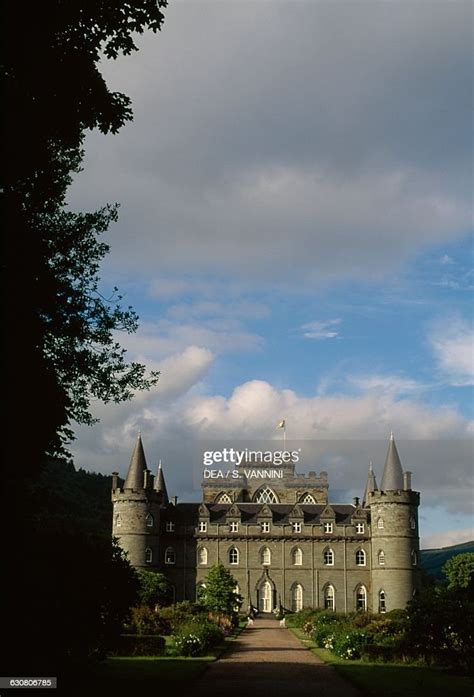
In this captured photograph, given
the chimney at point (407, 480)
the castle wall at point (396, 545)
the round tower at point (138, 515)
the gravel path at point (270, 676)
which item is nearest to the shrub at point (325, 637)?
Answer: the gravel path at point (270, 676)

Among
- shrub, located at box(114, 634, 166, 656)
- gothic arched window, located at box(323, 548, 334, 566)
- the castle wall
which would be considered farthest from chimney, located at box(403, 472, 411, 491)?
shrub, located at box(114, 634, 166, 656)

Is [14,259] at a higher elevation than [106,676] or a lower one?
higher

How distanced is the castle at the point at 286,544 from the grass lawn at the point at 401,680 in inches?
1820

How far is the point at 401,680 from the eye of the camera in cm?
2094

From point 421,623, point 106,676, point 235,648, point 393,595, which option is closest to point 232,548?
point 393,595

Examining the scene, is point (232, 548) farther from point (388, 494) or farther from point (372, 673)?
point (372, 673)

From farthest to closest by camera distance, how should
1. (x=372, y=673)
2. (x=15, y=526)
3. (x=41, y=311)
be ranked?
(x=372, y=673) < (x=41, y=311) < (x=15, y=526)

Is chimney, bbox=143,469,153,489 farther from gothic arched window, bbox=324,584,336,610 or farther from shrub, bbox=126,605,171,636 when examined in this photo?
shrub, bbox=126,605,171,636

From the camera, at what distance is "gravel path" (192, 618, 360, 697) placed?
721 inches

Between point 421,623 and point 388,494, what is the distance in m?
46.9

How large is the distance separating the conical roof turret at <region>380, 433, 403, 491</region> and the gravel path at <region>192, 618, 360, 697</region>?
132 ft

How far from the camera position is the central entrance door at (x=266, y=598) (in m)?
73.4

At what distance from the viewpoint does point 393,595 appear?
70375mm

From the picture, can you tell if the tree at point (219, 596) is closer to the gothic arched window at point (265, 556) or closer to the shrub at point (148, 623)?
the shrub at point (148, 623)
